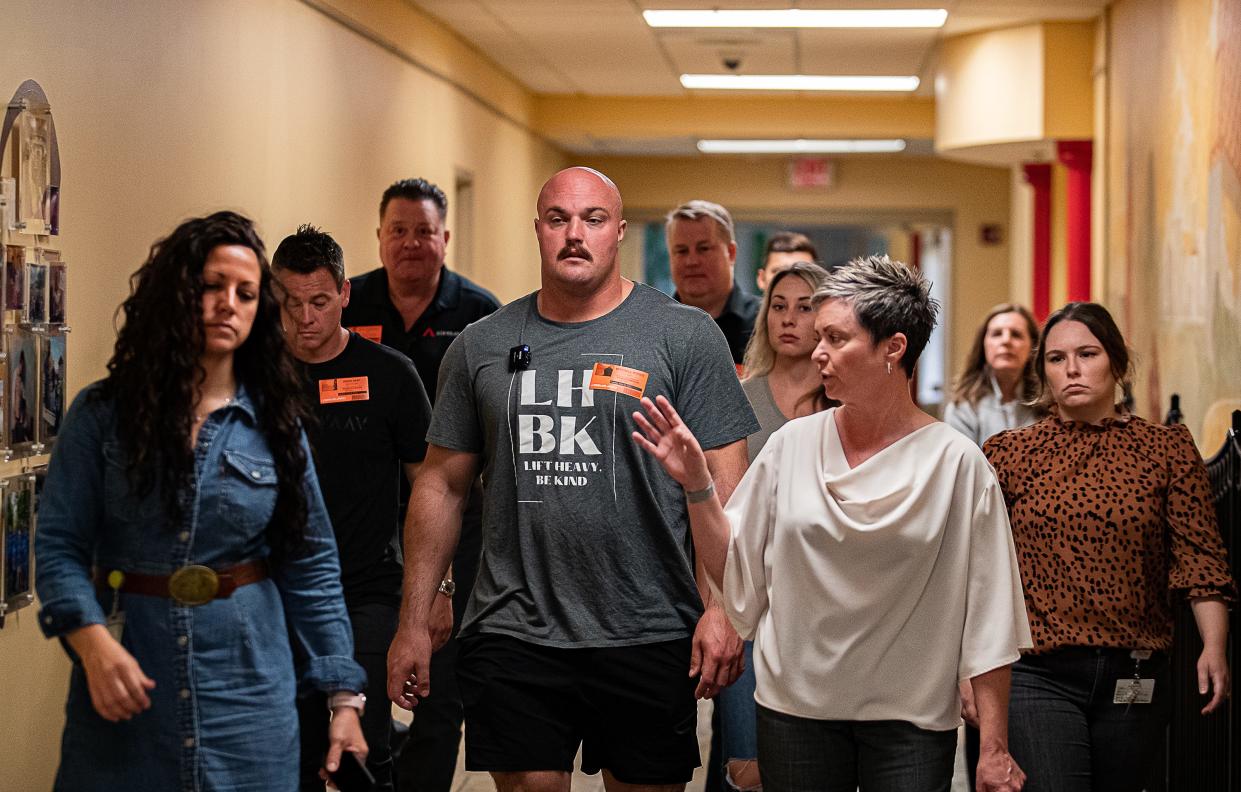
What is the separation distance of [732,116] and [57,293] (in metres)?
9.22

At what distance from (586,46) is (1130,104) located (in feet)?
12.2

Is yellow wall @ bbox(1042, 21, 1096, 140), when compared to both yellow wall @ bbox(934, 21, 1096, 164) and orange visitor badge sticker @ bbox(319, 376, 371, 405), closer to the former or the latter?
yellow wall @ bbox(934, 21, 1096, 164)

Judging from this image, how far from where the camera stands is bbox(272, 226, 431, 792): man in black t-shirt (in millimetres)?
4070

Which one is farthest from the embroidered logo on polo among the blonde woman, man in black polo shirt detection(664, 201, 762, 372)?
the blonde woman

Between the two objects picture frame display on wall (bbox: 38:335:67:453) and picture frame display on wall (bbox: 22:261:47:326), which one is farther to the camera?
picture frame display on wall (bbox: 38:335:67:453)

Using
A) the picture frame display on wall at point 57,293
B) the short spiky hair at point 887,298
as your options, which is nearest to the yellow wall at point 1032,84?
the picture frame display on wall at point 57,293

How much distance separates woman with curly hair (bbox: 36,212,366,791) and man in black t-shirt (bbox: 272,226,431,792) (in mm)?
1442

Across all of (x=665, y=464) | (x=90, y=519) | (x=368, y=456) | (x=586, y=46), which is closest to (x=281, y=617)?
Answer: (x=90, y=519)

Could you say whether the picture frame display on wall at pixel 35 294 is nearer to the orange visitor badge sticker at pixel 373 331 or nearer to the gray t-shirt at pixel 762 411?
the orange visitor badge sticker at pixel 373 331

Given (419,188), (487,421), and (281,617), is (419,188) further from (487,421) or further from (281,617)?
(281,617)

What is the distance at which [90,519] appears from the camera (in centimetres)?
246

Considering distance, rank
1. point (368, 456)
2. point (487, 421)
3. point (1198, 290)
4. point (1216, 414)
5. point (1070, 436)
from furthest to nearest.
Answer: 1. point (1198, 290)
2. point (1216, 414)
3. point (368, 456)
4. point (1070, 436)
5. point (487, 421)

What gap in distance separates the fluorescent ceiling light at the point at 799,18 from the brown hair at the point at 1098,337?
18.3 ft

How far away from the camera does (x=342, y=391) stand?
4.13 m
